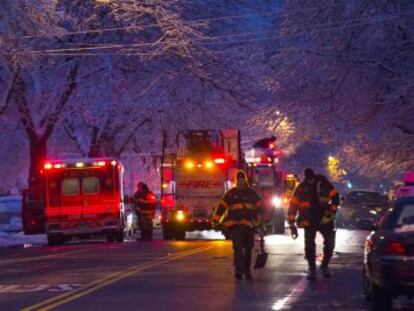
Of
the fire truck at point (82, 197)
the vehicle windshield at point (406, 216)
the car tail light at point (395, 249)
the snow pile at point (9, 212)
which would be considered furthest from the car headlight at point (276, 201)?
the car tail light at point (395, 249)

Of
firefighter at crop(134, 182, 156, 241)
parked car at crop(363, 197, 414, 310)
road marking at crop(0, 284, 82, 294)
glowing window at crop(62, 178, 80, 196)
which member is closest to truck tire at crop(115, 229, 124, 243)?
firefighter at crop(134, 182, 156, 241)

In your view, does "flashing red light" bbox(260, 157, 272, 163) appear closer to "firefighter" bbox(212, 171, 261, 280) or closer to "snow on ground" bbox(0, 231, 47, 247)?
"snow on ground" bbox(0, 231, 47, 247)

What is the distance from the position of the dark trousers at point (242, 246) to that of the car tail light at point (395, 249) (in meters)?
4.86

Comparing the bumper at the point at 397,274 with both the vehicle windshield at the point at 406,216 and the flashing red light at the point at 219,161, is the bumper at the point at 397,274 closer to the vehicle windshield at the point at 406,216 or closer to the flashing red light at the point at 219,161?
the vehicle windshield at the point at 406,216

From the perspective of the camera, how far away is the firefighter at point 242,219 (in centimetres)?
1619

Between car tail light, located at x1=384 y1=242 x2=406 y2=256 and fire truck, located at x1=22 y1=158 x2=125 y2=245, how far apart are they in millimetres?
18561

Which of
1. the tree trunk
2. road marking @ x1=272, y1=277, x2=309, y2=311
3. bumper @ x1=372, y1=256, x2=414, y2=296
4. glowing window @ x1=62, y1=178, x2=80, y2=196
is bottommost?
road marking @ x1=272, y1=277, x2=309, y2=311

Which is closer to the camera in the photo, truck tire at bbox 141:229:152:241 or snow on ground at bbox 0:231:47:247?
truck tire at bbox 141:229:152:241

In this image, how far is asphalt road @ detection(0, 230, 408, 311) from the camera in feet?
43.3

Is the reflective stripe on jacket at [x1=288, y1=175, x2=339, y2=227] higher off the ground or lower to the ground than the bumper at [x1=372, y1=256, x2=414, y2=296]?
higher

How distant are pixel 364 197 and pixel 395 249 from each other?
29002 millimetres

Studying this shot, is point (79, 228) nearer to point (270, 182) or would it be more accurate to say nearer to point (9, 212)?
point (270, 182)

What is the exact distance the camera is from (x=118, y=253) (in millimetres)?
22969

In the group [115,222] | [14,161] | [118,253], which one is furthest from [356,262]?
[14,161]
